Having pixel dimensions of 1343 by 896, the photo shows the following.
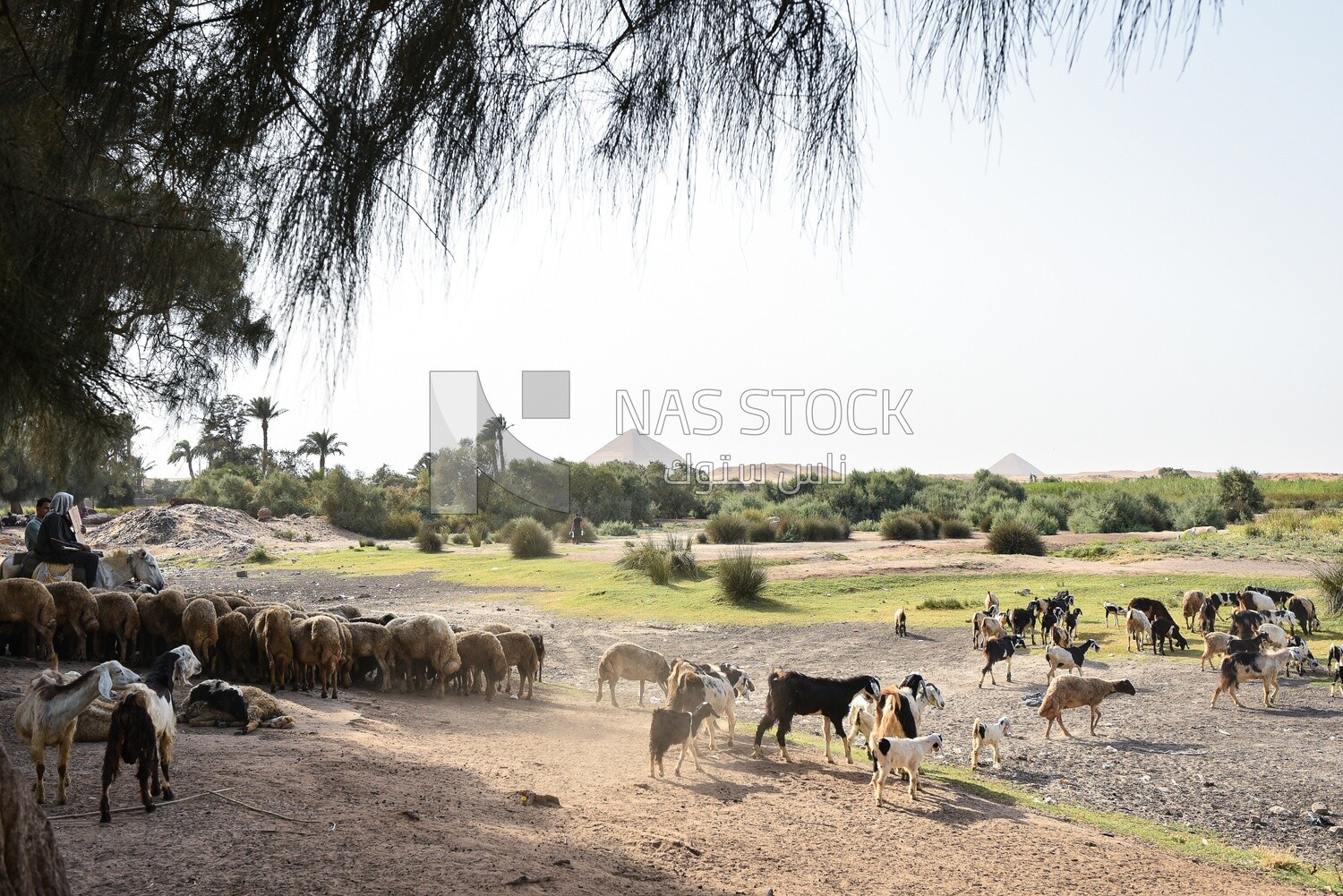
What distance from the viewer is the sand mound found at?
4006 cm

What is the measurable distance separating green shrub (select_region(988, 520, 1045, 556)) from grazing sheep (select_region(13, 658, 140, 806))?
2856 cm

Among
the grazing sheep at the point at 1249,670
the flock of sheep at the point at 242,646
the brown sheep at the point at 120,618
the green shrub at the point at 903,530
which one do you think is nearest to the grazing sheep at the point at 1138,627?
the grazing sheep at the point at 1249,670

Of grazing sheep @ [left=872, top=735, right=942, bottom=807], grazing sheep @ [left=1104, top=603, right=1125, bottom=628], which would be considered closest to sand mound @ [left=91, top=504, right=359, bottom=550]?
grazing sheep @ [left=1104, top=603, right=1125, bottom=628]

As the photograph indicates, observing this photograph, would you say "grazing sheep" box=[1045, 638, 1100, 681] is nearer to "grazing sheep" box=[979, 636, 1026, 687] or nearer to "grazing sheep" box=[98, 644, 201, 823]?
"grazing sheep" box=[979, 636, 1026, 687]

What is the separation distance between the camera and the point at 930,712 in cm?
1213

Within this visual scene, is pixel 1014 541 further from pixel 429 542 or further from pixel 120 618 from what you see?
pixel 120 618

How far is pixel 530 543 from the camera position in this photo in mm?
34781

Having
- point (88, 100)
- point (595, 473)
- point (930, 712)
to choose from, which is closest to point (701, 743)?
point (930, 712)

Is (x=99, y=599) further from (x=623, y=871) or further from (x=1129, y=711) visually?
(x=1129, y=711)

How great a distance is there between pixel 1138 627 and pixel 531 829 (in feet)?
41.6

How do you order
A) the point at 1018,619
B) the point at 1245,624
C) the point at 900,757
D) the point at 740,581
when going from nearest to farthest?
the point at 900,757
the point at 1245,624
the point at 1018,619
the point at 740,581

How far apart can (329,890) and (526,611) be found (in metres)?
17.0

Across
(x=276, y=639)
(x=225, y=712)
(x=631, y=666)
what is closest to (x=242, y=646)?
(x=276, y=639)

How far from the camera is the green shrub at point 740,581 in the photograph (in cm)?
2228
